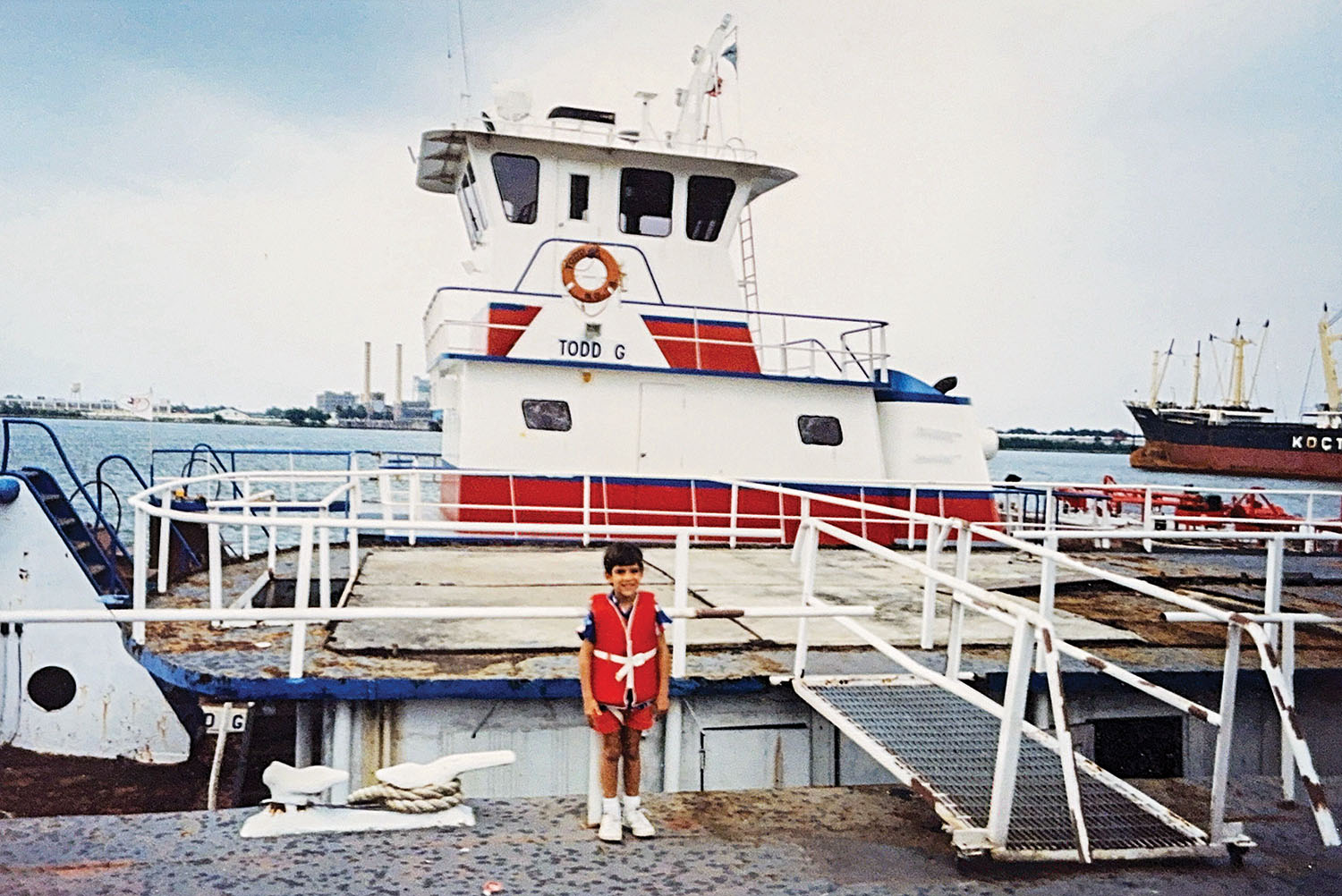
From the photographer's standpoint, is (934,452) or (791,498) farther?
(934,452)

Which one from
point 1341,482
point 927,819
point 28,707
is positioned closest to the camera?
point 927,819

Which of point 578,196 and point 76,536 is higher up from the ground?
point 578,196

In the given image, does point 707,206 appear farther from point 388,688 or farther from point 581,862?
point 581,862

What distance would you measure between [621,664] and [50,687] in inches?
223

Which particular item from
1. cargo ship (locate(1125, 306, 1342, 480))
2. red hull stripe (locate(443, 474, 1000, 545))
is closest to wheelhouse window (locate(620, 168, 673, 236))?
red hull stripe (locate(443, 474, 1000, 545))

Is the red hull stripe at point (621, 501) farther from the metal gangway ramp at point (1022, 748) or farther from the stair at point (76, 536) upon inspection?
the metal gangway ramp at point (1022, 748)

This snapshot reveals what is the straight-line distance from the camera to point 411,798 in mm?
4246

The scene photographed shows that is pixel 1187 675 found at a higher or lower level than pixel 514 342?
lower

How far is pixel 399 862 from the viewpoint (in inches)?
150

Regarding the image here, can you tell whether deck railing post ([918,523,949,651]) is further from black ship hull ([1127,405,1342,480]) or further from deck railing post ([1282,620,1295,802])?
black ship hull ([1127,405,1342,480])

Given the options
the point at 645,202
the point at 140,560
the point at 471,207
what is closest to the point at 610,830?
the point at 140,560

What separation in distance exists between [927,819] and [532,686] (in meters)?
2.12

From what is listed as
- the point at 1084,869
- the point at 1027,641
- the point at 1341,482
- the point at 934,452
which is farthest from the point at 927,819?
the point at 1341,482

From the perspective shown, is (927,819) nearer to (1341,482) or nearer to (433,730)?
(433,730)
